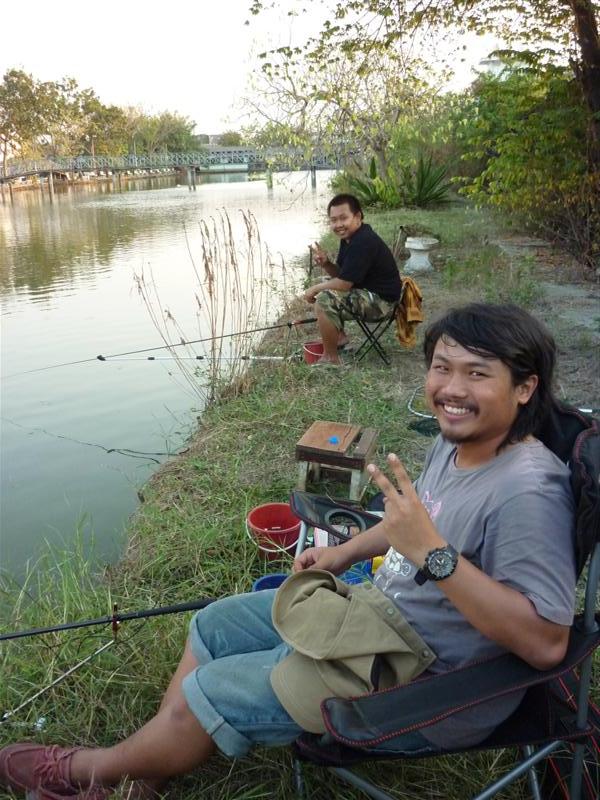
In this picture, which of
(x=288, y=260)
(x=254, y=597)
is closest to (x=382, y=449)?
(x=254, y=597)

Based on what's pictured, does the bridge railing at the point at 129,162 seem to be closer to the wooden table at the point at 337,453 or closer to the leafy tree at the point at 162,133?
the leafy tree at the point at 162,133

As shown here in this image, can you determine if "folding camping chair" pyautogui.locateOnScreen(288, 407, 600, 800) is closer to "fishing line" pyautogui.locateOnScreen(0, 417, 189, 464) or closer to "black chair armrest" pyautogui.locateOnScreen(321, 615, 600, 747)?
"black chair armrest" pyautogui.locateOnScreen(321, 615, 600, 747)

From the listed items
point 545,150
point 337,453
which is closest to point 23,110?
point 545,150

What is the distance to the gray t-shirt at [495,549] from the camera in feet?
3.51

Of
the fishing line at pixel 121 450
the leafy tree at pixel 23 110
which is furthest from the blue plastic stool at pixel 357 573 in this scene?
the leafy tree at pixel 23 110

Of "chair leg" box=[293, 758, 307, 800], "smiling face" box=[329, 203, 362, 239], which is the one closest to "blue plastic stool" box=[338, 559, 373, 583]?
"chair leg" box=[293, 758, 307, 800]

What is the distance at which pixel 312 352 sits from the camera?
16.7 ft

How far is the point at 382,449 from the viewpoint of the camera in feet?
11.3

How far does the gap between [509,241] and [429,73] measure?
3.65 meters

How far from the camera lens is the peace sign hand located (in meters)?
1.12

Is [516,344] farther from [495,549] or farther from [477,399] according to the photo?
[495,549]

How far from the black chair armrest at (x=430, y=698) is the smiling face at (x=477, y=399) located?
388mm

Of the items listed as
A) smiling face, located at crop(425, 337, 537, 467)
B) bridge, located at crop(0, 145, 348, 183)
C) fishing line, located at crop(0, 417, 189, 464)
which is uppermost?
bridge, located at crop(0, 145, 348, 183)

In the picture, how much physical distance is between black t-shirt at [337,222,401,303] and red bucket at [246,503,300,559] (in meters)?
2.55
